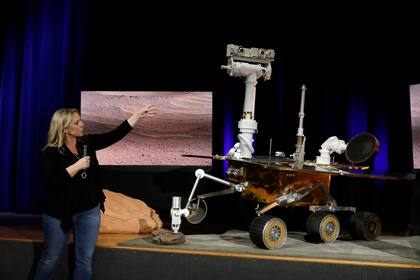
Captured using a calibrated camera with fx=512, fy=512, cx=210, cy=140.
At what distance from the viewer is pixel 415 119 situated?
523cm

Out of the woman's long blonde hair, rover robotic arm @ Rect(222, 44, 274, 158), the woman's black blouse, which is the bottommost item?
the woman's black blouse

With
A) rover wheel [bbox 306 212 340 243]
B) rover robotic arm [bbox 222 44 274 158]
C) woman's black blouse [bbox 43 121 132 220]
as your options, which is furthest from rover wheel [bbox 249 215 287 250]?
woman's black blouse [bbox 43 121 132 220]

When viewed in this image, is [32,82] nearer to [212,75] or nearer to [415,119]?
[212,75]

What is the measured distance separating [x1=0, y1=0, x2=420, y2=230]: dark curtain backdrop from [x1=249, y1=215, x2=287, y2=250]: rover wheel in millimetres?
1987

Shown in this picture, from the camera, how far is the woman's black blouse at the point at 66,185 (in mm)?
3285

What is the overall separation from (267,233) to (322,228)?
0.59 metres

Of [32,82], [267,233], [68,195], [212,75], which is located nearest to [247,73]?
[267,233]

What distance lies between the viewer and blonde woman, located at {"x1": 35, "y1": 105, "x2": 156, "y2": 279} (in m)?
3.29

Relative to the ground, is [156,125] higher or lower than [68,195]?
higher

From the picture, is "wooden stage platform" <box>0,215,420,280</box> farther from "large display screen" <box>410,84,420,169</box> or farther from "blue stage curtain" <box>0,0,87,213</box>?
"blue stage curtain" <box>0,0,87,213</box>

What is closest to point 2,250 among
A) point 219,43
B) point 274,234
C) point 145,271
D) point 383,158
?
point 145,271

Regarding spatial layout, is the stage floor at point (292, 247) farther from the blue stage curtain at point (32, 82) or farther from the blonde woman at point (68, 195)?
the blue stage curtain at point (32, 82)

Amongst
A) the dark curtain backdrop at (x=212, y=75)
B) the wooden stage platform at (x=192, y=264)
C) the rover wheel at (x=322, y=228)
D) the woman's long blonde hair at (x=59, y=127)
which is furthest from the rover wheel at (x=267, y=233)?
the dark curtain backdrop at (x=212, y=75)

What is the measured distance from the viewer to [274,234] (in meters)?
4.00
